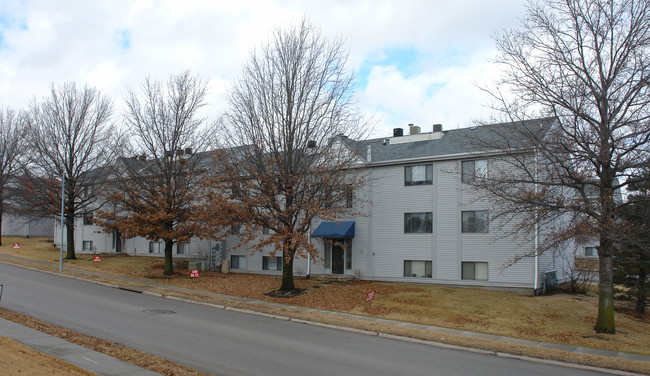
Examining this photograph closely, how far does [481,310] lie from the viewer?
18.0 m

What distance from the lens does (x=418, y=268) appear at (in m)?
25.8

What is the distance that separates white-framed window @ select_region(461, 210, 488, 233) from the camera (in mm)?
24047

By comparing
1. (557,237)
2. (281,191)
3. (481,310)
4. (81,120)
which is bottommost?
(481,310)

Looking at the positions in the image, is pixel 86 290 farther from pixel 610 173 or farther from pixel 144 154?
pixel 610 173

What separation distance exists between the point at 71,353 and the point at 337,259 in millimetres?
19282

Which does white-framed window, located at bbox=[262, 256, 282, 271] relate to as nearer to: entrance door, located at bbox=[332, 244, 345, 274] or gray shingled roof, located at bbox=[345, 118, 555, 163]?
entrance door, located at bbox=[332, 244, 345, 274]

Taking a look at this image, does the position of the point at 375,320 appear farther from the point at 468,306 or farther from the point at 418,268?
the point at 418,268

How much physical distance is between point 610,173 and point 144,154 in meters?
24.4

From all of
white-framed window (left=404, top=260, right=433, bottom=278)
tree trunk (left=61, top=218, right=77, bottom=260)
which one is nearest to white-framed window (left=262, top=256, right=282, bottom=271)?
white-framed window (left=404, top=260, right=433, bottom=278)

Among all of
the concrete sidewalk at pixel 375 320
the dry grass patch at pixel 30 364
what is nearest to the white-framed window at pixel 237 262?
the concrete sidewalk at pixel 375 320

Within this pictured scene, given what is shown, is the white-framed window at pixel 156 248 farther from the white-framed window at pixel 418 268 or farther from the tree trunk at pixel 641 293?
the tree trunk at pixel 641 293

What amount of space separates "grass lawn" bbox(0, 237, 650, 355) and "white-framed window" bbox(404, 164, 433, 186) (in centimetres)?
575

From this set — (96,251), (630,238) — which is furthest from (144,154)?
(630,238)

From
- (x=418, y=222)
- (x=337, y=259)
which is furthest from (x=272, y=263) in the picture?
(x=418, y=222)
